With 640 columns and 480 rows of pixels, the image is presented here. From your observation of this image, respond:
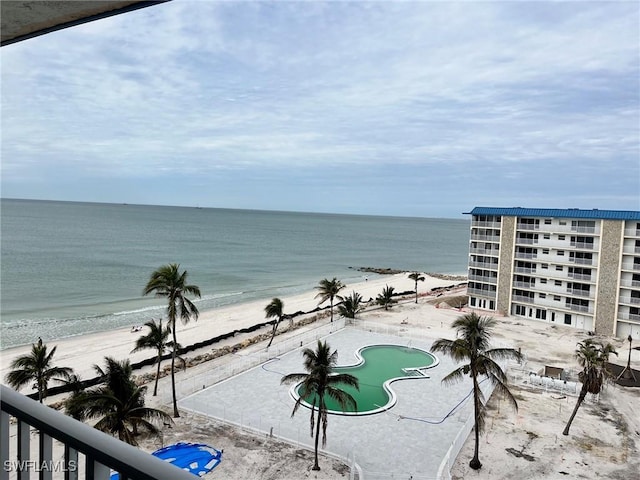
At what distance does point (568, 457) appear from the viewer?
1620 centimetres

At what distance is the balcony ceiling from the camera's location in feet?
8.55

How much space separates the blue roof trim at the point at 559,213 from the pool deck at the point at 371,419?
21030 millimetres

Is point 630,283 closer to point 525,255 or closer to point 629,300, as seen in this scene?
point 629,300

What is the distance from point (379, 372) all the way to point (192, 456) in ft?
40.0

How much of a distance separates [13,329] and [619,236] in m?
48.2

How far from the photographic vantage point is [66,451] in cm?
183

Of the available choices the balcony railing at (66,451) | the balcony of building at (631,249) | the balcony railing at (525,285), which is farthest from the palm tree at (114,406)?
the balcony of building at (631,249)

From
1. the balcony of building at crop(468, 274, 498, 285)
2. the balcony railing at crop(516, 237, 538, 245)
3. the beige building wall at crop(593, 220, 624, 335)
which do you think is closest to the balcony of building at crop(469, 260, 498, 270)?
the balcony of building at crop(468, 274, 498, 285)

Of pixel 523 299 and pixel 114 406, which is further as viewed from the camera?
pixel 523 299

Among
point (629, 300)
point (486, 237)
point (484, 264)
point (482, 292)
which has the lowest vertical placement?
point (482, 292)

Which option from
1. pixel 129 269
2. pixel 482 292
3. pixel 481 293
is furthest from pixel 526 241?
pixel 129 269

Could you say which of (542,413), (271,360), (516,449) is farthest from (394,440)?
(271,360)

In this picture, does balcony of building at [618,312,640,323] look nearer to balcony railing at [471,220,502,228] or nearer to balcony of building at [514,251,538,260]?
balcony of building at [514,251,538,260]

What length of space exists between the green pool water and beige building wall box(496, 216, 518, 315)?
1606 centimetres
